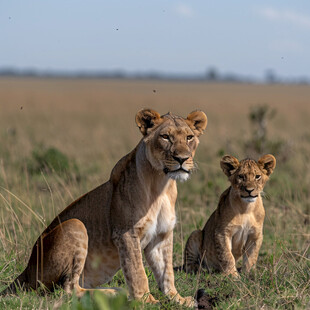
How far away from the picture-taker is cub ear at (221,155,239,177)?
20.4ft

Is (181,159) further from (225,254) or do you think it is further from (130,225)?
(225,254)

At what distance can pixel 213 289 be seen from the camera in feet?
17.5

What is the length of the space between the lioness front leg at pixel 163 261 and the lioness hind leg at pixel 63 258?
0.53 meters

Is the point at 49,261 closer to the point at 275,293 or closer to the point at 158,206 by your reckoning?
the point at 158,206

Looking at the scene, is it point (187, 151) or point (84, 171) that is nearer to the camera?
point (187, 151)

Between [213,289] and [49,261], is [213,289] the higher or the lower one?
the lower one

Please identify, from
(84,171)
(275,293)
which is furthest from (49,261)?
(84,171)

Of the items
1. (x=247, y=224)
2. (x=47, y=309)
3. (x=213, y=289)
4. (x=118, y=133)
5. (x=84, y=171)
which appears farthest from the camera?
(x=118, y=133)

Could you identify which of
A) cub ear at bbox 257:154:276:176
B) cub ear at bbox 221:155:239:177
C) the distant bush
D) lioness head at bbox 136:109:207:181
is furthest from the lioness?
the distant bush

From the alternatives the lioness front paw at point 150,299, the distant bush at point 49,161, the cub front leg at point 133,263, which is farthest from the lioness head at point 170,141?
the distant bush at point 49,161

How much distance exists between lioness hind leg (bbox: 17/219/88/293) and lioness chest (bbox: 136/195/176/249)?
1.58ft

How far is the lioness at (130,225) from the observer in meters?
4.71

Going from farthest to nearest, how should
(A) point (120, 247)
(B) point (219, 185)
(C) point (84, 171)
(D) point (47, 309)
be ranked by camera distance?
1. (C) point (84, 171)
2. (B) point (219, 185)
3. (A) point (120, 247)
4. (D) point (47, 309)

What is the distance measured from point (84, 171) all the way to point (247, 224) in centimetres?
→ 563
